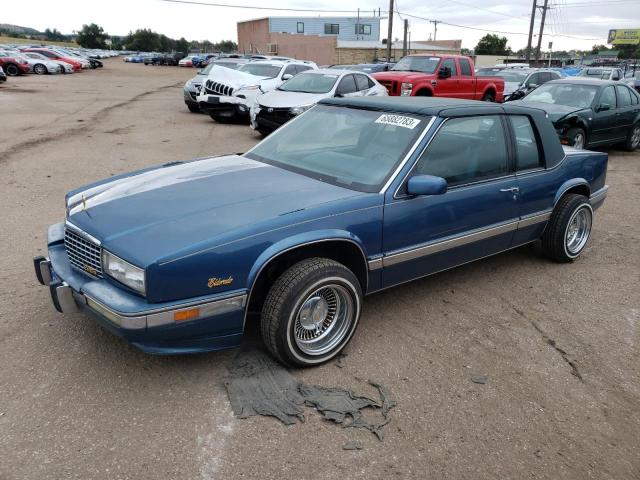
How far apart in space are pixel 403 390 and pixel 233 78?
1256 centimetres

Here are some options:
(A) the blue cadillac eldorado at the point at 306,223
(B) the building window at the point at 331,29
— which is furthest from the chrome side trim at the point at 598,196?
(B) the building window at the point at 331,29

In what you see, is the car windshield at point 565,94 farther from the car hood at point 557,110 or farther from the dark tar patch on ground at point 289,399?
the dark tar patch on ground at point 289,399

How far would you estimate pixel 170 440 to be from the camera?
8.69ft

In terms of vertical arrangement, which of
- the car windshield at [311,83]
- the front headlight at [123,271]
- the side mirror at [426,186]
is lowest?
the front headlight at [123,271]

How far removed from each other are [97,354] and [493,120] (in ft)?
11.3

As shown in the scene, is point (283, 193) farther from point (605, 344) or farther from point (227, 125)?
point (227, 125)

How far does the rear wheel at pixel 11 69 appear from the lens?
102 feet

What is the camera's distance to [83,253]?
123 inches

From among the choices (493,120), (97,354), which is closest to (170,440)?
(97,354)

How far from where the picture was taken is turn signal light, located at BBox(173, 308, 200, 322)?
2.79 metres

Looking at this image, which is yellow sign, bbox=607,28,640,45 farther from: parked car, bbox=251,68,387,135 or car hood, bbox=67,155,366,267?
car hood, bbox=67,155,366,267

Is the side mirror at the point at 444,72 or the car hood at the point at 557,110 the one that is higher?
the side mirror at the point at 444,72

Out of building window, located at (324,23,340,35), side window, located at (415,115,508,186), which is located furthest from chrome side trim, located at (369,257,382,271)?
building window, located at (324,23,340,35)

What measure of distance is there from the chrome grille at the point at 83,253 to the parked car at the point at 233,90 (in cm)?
1073
